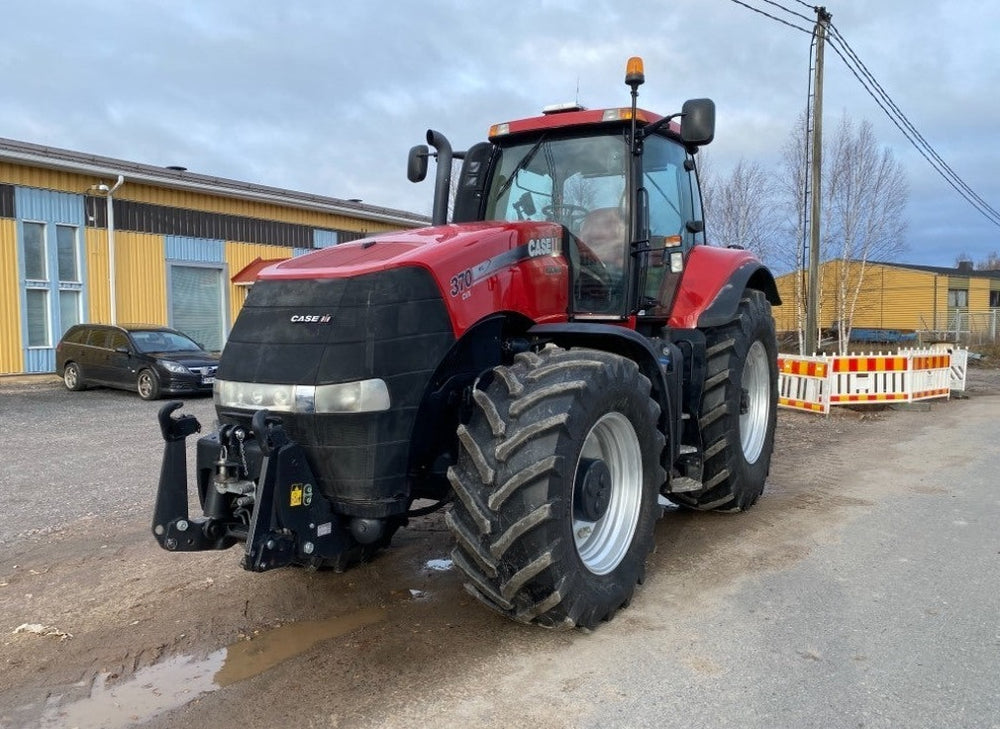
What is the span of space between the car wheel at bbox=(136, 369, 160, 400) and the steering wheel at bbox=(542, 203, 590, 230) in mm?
10774

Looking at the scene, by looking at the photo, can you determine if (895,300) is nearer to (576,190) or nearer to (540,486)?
(576,190)

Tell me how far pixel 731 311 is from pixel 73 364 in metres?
13.8

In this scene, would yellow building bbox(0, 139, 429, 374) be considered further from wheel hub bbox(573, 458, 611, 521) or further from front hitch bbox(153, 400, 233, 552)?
wheel hub bbox(573, 458, 611, 521)

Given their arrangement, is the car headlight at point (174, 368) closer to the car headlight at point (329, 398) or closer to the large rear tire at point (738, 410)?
the large rear tire at point (738, 410)

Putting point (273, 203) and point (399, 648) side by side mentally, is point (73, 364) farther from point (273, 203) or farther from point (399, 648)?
point (399, 648)

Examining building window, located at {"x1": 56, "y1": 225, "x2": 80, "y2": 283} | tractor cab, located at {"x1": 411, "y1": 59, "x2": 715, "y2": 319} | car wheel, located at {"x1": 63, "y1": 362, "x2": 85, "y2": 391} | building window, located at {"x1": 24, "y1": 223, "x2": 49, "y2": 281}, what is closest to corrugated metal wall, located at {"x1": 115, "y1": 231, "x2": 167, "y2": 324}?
building window, located at {"x1": 56, "y1": 225, "x2": 80, "y2": 283}

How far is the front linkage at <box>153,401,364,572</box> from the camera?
3.20 metres

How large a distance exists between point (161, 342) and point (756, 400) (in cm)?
1180

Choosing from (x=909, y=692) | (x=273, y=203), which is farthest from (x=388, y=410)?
(x=273, y=203)

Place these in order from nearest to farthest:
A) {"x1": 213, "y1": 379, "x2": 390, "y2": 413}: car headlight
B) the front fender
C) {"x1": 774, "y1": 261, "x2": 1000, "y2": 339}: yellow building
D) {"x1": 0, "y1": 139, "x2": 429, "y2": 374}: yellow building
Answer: {"x1": 213, "y1": 379, "x2": 390, "y2": 413}: car headlight → the front fender → {"x1": 0, "y1": 139, "x2": 429, "y2": 374}: yellow building → {"x1": 774, "y1": 261, "x2": 1000, "y2": 339}: yellow building

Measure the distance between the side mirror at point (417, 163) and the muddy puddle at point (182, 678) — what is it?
288cm

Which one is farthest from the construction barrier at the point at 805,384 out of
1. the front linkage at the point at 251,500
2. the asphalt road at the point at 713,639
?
the front linkage at the point at 251,500

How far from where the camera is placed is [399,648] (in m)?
3.64

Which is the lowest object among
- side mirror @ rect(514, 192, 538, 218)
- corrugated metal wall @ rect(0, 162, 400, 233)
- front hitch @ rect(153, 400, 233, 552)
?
front hitch @ rect(153, 400, 233, 552)
